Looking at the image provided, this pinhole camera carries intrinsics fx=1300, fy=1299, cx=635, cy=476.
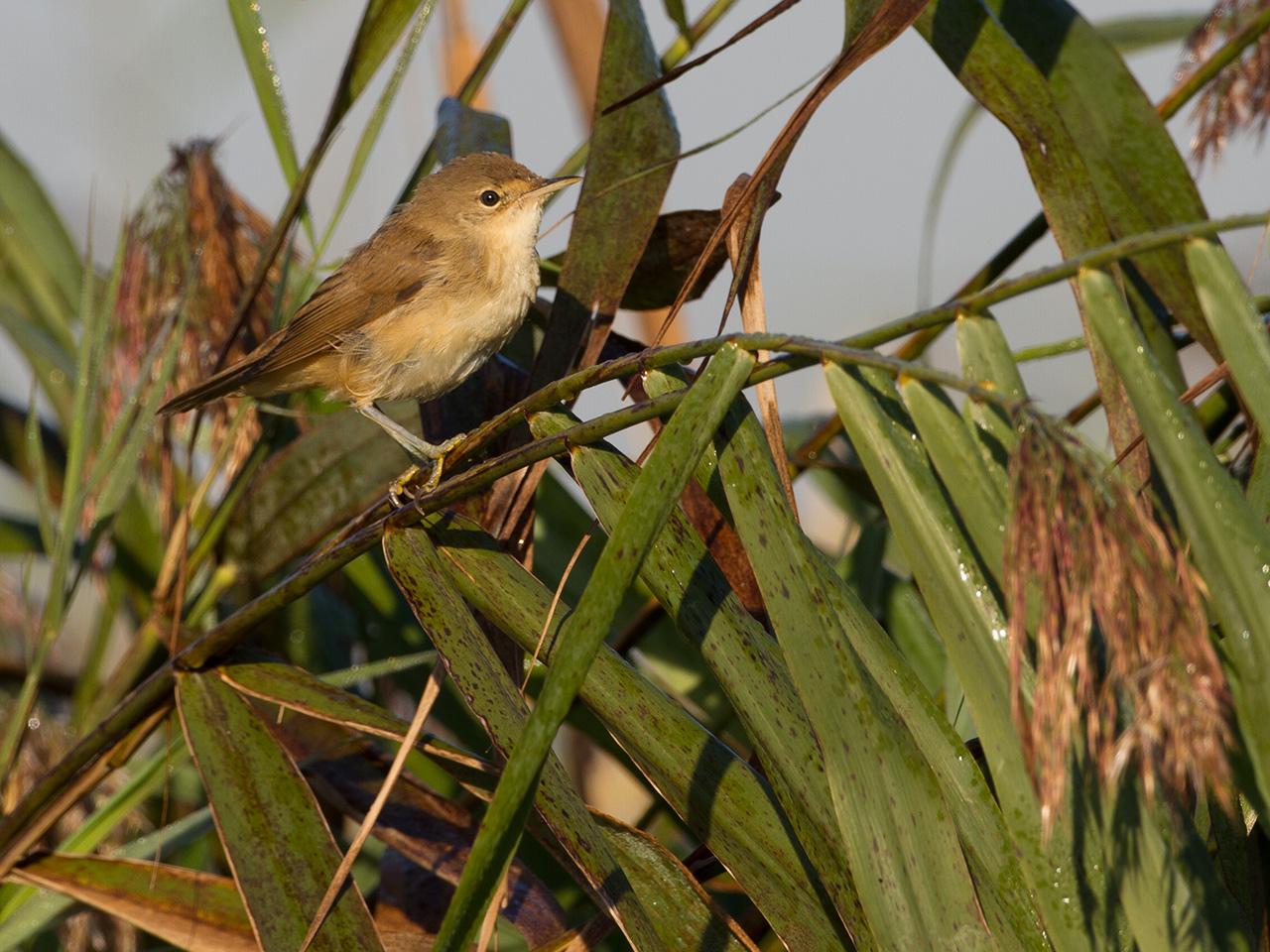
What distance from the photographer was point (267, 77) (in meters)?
2.04

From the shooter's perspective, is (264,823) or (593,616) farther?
(264,823)

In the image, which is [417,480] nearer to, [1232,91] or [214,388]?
[214,388]

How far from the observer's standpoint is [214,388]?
7.62ft

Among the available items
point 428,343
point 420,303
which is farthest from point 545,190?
point 428,343

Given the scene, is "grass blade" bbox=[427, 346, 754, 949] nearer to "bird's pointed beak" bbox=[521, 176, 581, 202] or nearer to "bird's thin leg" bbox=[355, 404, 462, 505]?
"bird's thin leg" bbox=[355, 404, 462, 505]

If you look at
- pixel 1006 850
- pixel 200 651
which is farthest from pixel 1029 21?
pixel 200 651

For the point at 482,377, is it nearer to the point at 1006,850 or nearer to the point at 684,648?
the point at 684,648

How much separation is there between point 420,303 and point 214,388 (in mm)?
466

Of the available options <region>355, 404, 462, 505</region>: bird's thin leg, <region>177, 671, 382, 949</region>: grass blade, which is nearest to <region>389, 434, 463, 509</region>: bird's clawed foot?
<region>355, 404, 462, 505</region>: bird's thin leg

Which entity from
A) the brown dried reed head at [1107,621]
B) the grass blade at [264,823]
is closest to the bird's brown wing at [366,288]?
the grass blade at [264,823]

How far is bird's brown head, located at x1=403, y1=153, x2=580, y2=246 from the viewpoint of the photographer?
102 inches

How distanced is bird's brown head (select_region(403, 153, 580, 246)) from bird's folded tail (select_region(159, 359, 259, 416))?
1.75 ft

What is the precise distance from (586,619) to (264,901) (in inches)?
27.0

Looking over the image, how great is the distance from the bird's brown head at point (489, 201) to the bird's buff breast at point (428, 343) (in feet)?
0.62
